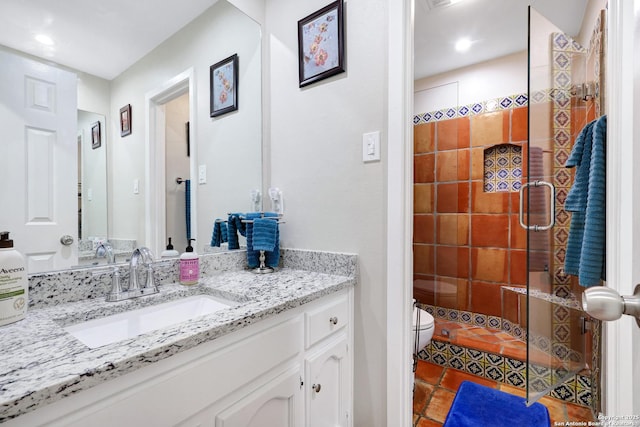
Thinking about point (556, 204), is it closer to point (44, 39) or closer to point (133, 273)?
point (133, 273)

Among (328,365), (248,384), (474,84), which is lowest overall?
(328,365)

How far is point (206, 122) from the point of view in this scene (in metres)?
1.41

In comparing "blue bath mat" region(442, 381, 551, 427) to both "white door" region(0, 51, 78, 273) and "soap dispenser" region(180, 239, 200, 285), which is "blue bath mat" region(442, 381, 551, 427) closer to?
"soap dispenser" region(180, 239, 200, 285)

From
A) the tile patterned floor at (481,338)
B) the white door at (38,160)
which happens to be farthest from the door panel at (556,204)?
the white door at (38,160)

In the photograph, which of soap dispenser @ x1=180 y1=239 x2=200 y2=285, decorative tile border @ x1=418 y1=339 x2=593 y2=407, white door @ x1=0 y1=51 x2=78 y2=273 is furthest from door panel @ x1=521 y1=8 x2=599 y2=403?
white door @ x1=0 y1=51 x2=78 y2=273

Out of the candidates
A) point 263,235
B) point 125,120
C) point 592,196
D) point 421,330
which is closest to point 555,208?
point 592,196

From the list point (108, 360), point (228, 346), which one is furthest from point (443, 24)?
point (108, 360)

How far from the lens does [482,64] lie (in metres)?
2.47

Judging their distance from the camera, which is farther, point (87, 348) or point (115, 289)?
point (115, 289)

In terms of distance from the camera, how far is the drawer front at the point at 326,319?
1010 millimetres

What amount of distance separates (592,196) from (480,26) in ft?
5.08

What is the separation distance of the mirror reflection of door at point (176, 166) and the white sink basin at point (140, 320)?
0.94ft

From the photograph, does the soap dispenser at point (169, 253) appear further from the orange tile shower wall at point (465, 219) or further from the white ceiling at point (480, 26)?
the orange tile shower wall at point (465, 219)

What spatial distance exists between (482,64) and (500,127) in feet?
1.91
